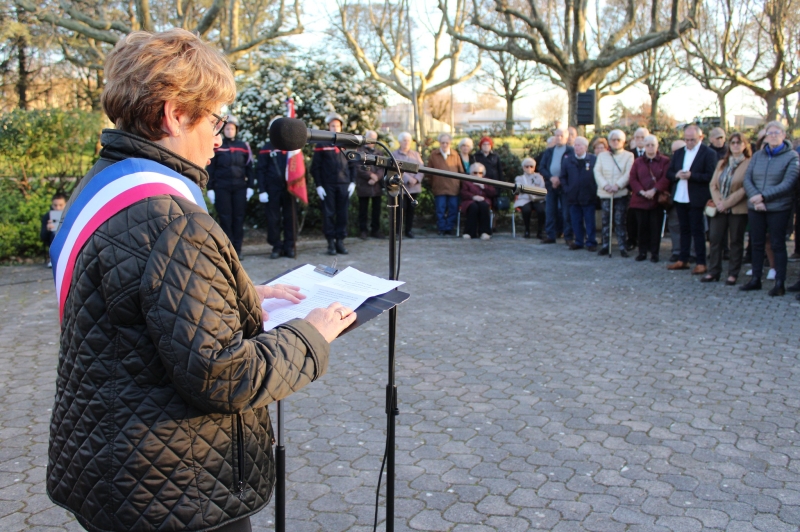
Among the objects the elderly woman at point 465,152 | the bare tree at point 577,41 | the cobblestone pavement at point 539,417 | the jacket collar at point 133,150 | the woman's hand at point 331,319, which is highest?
the bare tree at point 577,41

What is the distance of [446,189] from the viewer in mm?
14875

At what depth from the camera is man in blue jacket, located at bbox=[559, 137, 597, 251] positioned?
1247 centimetres

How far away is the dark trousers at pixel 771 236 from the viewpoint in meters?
8.86

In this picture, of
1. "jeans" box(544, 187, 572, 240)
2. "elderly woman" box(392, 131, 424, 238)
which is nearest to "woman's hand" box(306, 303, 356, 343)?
"elderly woman" box(392, 131, 424, 238)

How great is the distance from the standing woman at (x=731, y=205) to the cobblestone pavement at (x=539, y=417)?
1100 mm

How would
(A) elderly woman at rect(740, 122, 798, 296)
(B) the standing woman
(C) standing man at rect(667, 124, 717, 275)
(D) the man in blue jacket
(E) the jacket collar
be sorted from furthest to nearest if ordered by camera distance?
1. (D) the man in blue jacket
2. (C) standing man at rect(667, 124, 717, 275)
3. (B) the standing woman
4. (A) elderly woman at rect(740, 122, 798, 296)
5. (E) the jacket collar

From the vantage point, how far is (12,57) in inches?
1033

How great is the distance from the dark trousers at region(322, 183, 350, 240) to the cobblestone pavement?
4.01m

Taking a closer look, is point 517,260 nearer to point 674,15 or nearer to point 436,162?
point 436,162

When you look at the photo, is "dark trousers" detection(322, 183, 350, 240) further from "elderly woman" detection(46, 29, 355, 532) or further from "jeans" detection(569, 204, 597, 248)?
"elderly woman" detection(46, 29, 355, 532)

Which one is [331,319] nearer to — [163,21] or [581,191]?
[581,191]

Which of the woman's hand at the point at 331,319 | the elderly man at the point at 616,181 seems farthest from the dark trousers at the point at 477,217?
the woman's hand at the point at 331,319

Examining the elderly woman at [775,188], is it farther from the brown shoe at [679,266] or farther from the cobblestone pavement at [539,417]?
the brown shoe at [679,266]

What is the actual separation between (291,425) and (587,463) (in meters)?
1.95
